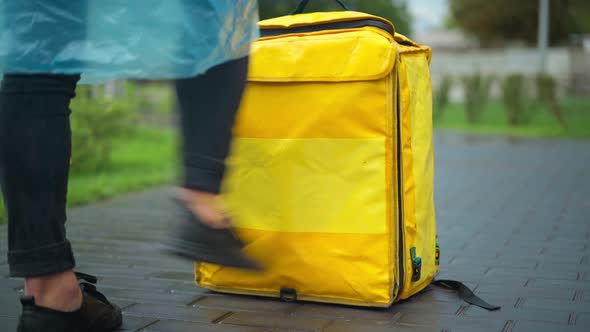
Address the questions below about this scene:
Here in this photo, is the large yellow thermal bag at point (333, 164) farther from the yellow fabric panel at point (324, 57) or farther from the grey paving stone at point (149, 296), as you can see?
the grey paving stone at point (149, 296)

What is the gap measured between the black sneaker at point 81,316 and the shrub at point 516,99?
481 inches

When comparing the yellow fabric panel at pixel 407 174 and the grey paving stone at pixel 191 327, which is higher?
the yellow fabric panel at pixel 407 174

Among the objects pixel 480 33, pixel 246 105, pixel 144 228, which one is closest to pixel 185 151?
pixel 246 105

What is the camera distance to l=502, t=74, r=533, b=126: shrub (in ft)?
44.7

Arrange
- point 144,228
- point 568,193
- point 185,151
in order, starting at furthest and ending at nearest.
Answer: point 568,193 → point 144,228 → point 185,151

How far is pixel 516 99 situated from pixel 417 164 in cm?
1176

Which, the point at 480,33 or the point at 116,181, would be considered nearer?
the point at 116,181

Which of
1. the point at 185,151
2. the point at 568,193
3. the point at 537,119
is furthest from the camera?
the point at 537,119

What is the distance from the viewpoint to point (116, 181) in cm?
600

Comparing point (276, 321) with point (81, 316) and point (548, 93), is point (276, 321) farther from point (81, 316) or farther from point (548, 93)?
point (548, 93)

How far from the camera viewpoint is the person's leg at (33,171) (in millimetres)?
1870

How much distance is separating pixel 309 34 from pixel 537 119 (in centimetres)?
1316

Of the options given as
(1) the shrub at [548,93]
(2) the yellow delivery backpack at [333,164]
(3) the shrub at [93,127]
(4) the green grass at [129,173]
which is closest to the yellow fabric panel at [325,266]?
(2) the yellow delivery backpack at [333,164]

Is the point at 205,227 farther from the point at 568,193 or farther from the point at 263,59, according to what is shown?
the point at 568,193
